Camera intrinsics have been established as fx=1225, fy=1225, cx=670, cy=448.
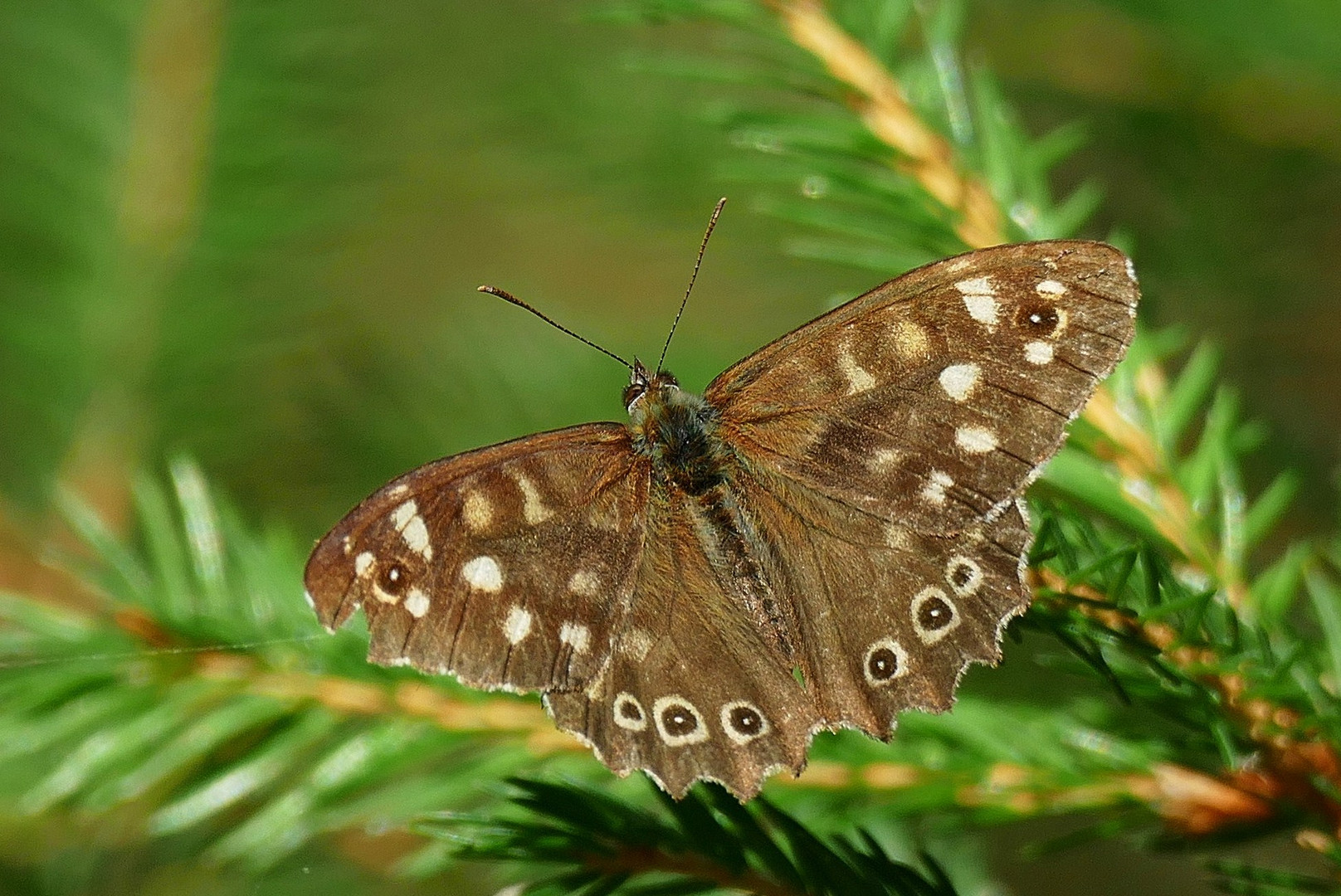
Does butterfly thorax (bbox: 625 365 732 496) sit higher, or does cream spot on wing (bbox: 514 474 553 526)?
butterfly thorax (bbox: 625 365 732 496)

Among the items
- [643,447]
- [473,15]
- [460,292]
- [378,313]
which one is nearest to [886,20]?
[643,447]

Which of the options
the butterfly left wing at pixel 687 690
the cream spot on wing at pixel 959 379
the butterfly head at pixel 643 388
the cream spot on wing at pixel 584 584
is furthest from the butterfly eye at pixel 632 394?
the cream spot on wing at pixel 959 379

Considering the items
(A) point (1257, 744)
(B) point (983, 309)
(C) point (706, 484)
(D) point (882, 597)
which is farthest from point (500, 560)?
(A) point (1257, 744)

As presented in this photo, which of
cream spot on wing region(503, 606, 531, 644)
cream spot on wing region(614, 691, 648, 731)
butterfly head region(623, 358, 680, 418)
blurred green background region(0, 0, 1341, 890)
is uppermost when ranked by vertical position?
blurred green background region(0, 0, 1341, 890)

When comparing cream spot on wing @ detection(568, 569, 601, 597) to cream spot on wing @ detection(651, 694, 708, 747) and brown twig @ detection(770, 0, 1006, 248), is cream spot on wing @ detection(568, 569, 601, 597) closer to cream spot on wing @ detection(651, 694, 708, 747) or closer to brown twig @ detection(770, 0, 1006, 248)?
cream spot on wing @ detection(651, 694, 708, 747)

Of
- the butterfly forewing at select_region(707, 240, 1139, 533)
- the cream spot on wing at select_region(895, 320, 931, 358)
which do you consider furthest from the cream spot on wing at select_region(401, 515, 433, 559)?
the cream spot on wing at select_region(895, 320, 931, 358)

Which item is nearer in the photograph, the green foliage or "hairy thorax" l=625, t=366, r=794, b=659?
the green foliage

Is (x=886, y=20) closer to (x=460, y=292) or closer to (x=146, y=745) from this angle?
(x=146, y=745)
